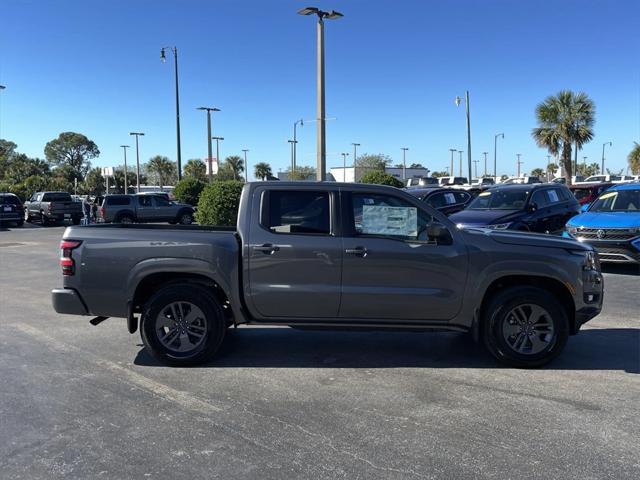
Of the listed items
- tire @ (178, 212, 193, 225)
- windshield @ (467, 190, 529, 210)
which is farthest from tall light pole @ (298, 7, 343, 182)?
tire @ (178, 212, 193, 225)

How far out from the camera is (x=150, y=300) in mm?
5277

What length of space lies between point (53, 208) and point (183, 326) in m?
25.9

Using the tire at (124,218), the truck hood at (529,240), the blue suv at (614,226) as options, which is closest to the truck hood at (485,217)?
the blue suv at (614,226)

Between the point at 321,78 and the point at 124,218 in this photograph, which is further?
the point at 124,218

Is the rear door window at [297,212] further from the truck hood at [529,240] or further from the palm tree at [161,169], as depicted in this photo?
the palm tree at [161,169]

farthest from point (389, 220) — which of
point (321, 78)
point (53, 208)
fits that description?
point (53, 208)

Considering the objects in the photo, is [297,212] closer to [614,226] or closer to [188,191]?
[614,226]

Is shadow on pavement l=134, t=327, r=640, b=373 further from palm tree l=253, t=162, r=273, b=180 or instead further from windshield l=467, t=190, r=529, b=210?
palm tree l=253, t=162, r=273, b=180

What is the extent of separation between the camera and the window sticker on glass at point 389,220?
5.25 metres

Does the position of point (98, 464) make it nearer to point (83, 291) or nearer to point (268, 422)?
point (268, 422)

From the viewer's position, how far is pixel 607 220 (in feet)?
34.8

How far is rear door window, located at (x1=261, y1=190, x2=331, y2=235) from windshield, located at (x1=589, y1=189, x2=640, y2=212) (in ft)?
27.5

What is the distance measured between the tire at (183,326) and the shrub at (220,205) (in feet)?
34.2

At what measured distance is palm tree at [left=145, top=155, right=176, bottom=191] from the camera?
102 meters
